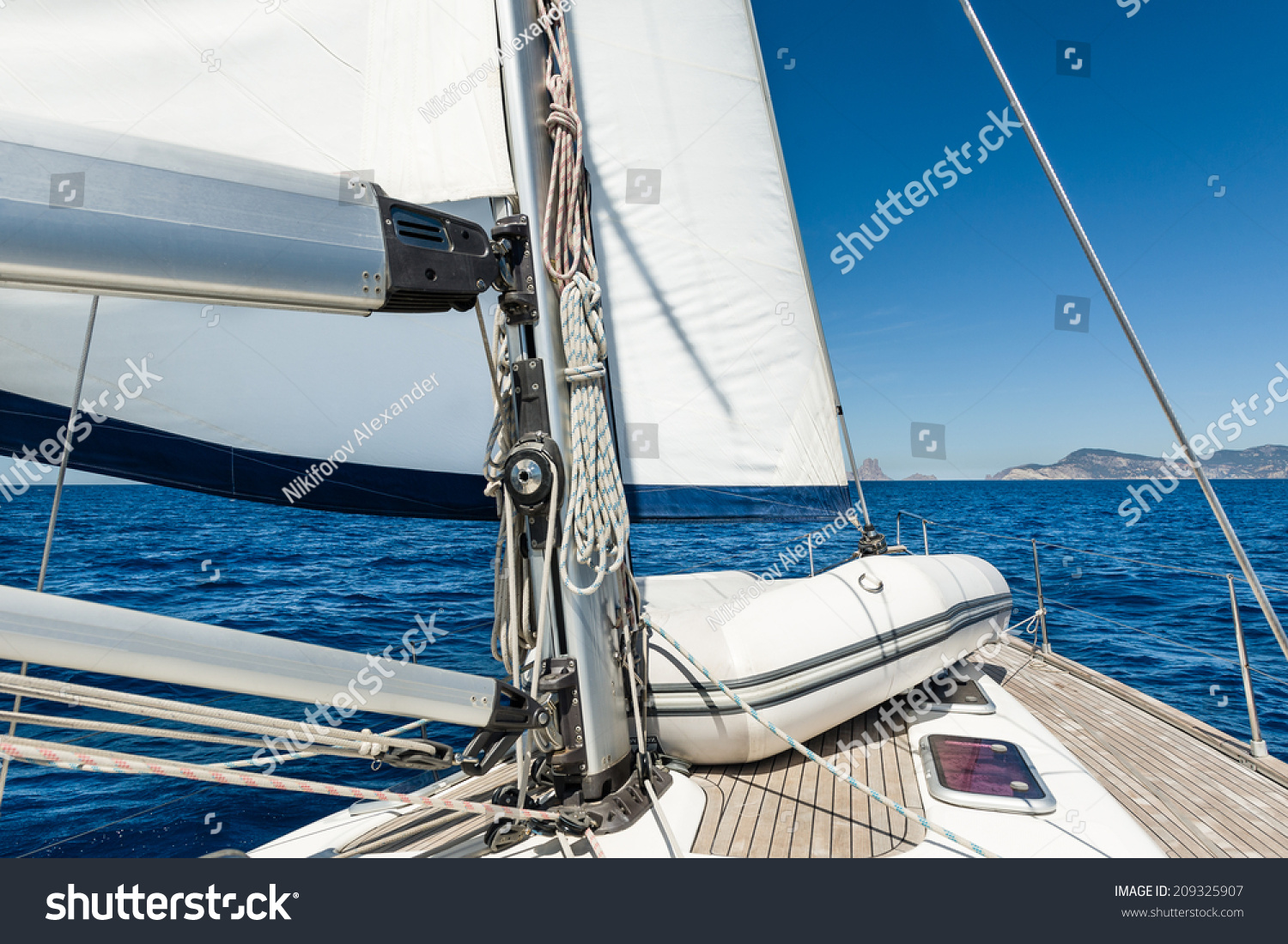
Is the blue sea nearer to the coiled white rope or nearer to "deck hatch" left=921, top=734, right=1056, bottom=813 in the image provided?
"deck hatch" left=921, top=734, right=1056, bottom=813

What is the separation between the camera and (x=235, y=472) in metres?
2.59

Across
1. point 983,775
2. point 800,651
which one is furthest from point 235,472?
point 983,775

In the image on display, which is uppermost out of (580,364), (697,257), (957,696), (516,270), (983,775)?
(697,257)

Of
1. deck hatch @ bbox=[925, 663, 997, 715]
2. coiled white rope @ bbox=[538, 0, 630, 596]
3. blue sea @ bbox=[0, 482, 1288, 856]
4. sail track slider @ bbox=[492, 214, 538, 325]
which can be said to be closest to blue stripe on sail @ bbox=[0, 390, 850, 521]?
coiled white rope @ bbox=[538, 0, 630, 596]

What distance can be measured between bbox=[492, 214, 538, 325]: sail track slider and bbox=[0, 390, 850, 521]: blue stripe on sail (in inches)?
38.3

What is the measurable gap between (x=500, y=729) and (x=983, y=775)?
1941 millimetres

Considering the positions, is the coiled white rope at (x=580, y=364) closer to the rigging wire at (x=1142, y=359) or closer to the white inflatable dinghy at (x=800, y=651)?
the white inflatable dinghy at (x=800, y=651)

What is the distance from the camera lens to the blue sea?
15.1 ft

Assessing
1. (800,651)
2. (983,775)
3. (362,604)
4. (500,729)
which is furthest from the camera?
(362,604)

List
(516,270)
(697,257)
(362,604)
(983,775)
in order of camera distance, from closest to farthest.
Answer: (516,270), (983,775), (697,257), (362,604)

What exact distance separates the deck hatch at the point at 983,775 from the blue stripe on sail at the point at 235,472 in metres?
2.08

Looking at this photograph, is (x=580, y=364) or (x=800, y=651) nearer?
(x=580, y=364)

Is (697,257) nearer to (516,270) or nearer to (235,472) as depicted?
(516,270)

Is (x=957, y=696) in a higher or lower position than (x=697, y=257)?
lower
